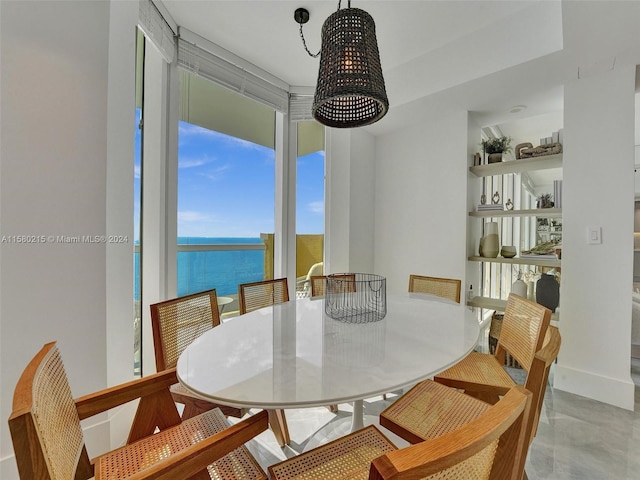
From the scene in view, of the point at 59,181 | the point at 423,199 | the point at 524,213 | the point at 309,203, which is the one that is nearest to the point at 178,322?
the point at 59,181

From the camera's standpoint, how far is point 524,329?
1.36 meters

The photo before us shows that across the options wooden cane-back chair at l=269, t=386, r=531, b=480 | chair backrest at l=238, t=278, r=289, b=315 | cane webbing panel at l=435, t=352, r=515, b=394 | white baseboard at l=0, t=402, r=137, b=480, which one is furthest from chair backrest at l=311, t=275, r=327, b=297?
wooden cane-back chair at l=269, t=386, r=531, b=480

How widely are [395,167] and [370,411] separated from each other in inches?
97.2

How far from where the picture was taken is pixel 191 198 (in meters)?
2.36

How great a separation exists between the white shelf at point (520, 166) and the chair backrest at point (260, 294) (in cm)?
217

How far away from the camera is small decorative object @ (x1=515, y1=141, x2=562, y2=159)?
2430 millimetres

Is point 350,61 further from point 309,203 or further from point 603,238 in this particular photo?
point 603,238

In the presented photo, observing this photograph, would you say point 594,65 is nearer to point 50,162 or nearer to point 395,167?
point 395,167

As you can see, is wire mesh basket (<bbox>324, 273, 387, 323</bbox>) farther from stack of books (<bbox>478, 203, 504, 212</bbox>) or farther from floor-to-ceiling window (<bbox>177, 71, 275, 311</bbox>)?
stack of books (<bbox>478, 203, 504, 212</bbox>)

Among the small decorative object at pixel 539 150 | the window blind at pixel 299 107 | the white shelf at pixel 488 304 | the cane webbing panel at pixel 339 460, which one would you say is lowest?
the cane webbing panel at pixel 339 460

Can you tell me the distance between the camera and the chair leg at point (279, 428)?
5.28ft

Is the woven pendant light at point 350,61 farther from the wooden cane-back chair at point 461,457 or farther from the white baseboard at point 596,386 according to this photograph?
the white baseboard at point 596,386

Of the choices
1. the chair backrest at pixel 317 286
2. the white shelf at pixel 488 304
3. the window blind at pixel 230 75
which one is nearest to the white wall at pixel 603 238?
the white shelf at pixel 488 304

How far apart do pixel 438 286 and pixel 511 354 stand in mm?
826
